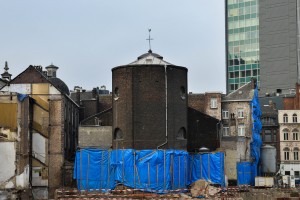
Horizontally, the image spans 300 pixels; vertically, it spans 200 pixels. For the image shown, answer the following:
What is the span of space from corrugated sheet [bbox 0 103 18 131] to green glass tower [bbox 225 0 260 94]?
219ft

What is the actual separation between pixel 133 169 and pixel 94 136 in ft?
32.0

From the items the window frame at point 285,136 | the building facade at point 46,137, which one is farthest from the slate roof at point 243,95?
the building facade at point 46,137

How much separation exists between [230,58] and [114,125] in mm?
63420

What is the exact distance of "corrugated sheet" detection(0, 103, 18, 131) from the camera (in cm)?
5069

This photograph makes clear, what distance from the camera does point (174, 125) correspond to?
53.9 metres

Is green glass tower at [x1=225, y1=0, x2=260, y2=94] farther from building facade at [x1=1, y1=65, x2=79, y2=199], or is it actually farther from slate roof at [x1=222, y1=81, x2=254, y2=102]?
building facade at [x1=1, y1=65, x2=79, y2=199]

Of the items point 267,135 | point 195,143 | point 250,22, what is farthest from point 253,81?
point 250,22

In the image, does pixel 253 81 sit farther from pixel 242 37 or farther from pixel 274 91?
pixel 242 37

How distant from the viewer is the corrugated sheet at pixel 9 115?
166 feet

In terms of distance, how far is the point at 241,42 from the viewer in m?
114

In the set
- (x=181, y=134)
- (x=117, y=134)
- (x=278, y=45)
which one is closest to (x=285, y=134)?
(x=278, y=45)

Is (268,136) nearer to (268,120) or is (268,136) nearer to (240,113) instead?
(268,120)

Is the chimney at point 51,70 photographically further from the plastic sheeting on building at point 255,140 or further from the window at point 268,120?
the window at point 268,120

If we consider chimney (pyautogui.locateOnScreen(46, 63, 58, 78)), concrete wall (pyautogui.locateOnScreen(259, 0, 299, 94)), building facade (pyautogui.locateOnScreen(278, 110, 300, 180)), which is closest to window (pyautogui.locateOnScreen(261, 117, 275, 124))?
building facade (pyautogui.locateOnScreen(278, 110, 300, 180))
